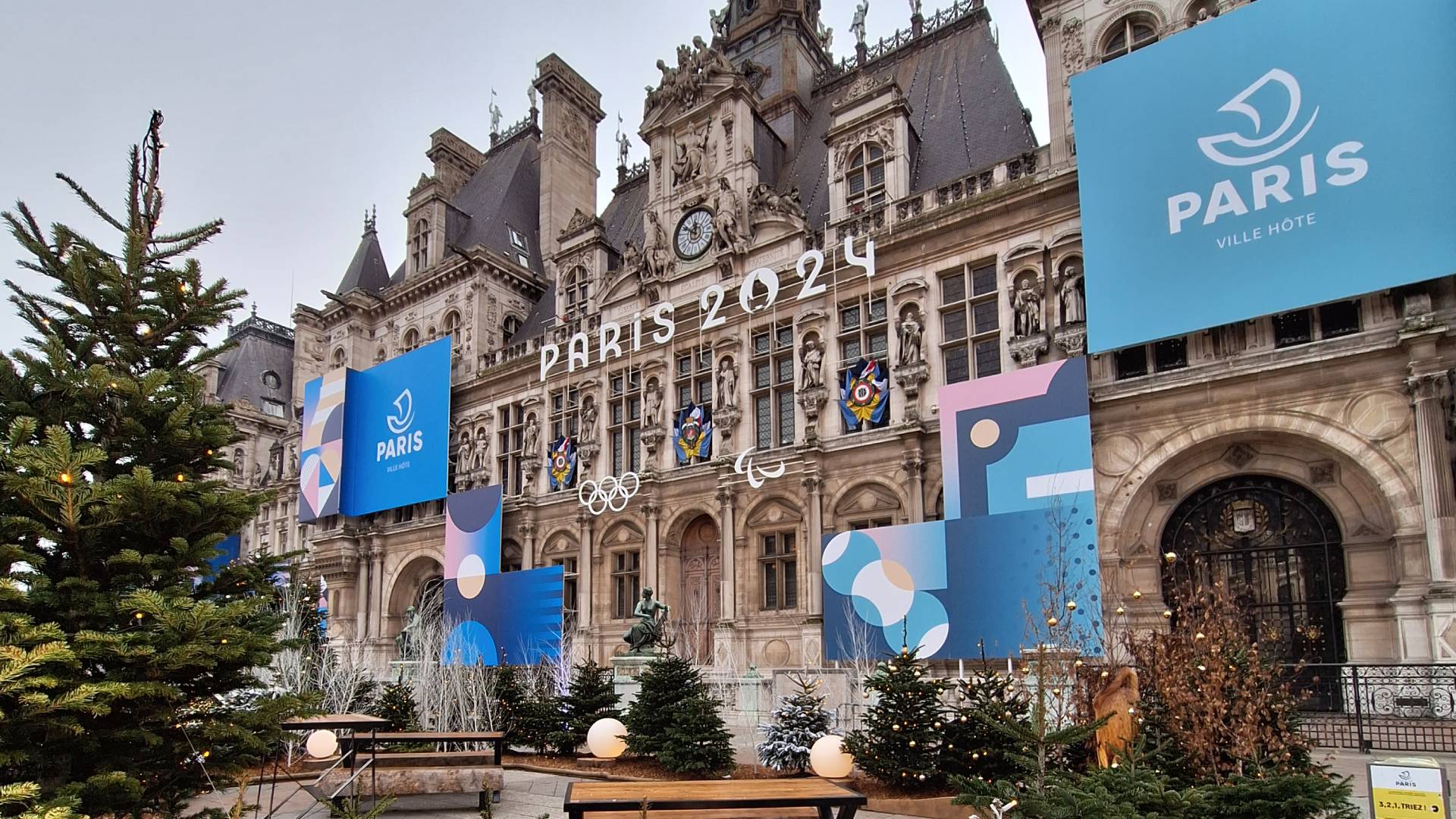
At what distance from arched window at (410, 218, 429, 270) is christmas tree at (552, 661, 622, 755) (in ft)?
85.0

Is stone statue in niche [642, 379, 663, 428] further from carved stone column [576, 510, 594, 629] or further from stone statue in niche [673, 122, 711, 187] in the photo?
stone statue in niche [673, 122, 711, 187]

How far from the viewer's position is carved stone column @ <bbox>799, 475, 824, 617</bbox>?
22.5 m

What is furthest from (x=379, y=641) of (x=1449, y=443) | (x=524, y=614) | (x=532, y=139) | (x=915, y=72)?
(x=1449, y=443)

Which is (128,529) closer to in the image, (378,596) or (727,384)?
(727,384)

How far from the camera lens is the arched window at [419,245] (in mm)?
37969

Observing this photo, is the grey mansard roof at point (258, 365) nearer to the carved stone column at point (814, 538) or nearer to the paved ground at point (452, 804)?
the carved stone column at point (814, 538)

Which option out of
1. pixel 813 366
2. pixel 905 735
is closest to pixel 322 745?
pixel 905 735

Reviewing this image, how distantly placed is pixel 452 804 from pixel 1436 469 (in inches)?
605

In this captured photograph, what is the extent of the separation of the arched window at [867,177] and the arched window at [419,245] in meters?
19.6

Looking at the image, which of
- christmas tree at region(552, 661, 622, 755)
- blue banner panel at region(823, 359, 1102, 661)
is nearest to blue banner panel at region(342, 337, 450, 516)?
blue banner panel at region(823, 359, 1102, 661)

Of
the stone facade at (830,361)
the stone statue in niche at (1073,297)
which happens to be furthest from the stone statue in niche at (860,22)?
the stone statue in niche at (1073,297)

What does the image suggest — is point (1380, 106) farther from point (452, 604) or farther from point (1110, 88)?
point (452, 604)

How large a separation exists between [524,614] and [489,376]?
8435mm

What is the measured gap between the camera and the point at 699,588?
25.6 metres
